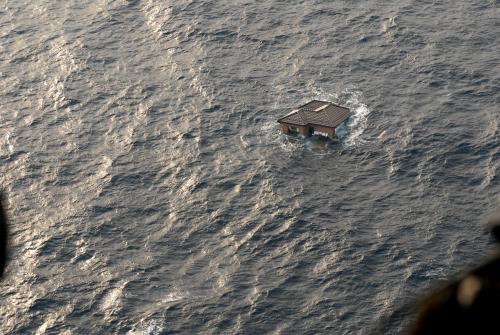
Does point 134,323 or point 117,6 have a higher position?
point 117,6

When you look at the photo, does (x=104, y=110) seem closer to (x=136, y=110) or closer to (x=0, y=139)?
(x=136, y=110)

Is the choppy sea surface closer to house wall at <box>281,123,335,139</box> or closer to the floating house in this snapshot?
house wall at <box>281,123,335,139</box>

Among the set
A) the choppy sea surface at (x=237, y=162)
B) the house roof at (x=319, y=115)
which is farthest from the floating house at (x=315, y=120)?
the choppy sea surface at (x=237, y=162)

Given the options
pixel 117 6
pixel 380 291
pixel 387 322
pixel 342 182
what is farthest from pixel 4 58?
pixel 387 322

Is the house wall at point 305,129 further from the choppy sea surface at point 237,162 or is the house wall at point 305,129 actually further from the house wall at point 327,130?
the choppy sea surface at point 237,162

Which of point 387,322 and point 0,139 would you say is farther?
point 0,139

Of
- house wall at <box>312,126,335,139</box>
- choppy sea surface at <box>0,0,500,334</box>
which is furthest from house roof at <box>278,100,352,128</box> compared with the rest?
choppy sea surface at <box>0,0,500,334</box>
